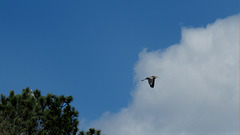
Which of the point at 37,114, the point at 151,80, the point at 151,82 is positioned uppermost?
the point at 151,80

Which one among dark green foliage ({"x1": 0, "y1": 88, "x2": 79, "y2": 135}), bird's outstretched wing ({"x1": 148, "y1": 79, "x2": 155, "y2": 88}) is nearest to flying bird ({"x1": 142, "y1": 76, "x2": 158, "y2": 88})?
bird's outstretched wing ({"x1": 148, "y1": 79, "x2": 155, "y2": 88})

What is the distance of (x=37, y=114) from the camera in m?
22.5

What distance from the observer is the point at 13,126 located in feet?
69.6

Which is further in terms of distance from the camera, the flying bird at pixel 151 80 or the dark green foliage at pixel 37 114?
the flying bird at pixel 151 80

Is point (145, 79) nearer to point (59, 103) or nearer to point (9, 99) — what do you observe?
point (59, 103)

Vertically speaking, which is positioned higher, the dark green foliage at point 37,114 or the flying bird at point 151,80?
the flying bird at point 151,80

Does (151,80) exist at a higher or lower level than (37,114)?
higher

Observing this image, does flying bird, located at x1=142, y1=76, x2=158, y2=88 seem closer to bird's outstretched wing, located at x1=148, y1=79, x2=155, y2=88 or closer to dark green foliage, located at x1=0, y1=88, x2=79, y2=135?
bird's outstretched wing, located at x1=148, y1=79, x2=155, y2=88

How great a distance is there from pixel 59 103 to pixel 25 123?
2.40 m

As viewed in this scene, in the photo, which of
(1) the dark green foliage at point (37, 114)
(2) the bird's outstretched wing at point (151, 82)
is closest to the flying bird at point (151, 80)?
(2) the bird's outstretched wing at point (151, 82)

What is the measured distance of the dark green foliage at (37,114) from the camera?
21.7m

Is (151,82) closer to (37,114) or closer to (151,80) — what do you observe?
(151,80)

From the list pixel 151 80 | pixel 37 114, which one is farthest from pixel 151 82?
pixel 37 114

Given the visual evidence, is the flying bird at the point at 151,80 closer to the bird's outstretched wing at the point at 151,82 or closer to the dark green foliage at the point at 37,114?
the bird's outstretched wing at the point at 151,82
